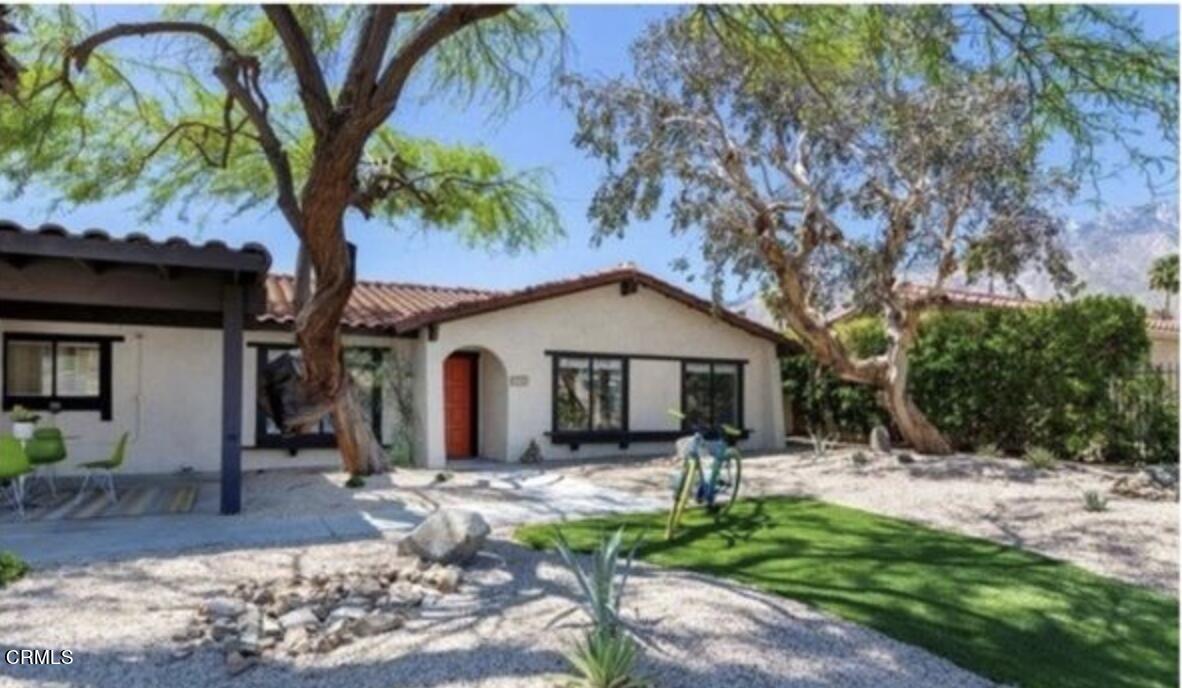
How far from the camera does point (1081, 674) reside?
17.2ft

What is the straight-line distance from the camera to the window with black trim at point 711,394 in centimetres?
2020

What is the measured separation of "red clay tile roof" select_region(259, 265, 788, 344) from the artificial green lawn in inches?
302

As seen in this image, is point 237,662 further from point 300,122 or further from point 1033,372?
point 1033,372

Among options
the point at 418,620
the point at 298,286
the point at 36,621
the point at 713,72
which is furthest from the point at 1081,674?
the point at 713,72

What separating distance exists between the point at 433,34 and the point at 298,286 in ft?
11.2

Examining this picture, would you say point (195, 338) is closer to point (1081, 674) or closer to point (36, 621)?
point (36, 621)

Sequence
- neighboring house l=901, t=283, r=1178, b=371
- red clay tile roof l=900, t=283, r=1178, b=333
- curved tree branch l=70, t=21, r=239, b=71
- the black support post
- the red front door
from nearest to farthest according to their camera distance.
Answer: curved tree branch l=70, t=21, r=239, b=71 → the black support post → red clay tile roof l=900, t=283, r=1178, b=333 → neighboring house l=901, t=283, r=1178, b=371 → the red front door

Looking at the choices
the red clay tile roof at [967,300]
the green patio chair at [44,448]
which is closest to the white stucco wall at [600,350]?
the red clay tile roof at [967,300]

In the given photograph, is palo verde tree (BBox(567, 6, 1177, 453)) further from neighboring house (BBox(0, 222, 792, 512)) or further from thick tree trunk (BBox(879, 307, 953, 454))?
neighboring house (BBox(0, 222, 792, 512))

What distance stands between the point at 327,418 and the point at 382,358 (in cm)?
185

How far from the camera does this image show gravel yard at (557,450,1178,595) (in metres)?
8.60

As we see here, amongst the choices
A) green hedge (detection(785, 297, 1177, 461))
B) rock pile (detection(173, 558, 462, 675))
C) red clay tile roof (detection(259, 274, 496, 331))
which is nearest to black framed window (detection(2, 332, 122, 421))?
red clay tile roof (detection(259, 274, 496, 331))

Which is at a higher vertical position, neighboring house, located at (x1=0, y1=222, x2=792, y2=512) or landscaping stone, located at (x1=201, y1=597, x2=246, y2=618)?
neighboring house, located at (x1=0, y1=222, x2=792, y2=512)

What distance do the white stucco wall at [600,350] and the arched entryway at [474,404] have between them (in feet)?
0.47
